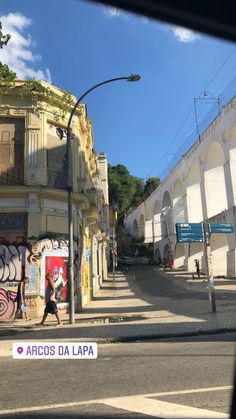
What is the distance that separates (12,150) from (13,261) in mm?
4516

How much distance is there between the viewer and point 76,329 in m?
14.3

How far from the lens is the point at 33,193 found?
18.2m

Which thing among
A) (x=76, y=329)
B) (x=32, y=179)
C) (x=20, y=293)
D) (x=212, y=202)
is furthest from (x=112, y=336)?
(x=212, y=202)

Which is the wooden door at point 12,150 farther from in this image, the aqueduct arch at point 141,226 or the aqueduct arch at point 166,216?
the aqueduct arch at point 141,226

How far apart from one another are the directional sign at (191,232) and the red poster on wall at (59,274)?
5.49 meters

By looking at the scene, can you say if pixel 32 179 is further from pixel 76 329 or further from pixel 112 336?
pixel 112 336

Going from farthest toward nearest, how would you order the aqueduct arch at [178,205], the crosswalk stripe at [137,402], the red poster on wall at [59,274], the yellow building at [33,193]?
the aqueduct arch at [178,205] → the red poster on wall at [59,274] → the yellow building at [33,193] → the crosswalk stripe at [137,402]

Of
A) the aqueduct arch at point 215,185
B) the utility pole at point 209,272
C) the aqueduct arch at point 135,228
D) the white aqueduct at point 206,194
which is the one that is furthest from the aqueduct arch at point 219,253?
the aqueduct arch at point 135,228

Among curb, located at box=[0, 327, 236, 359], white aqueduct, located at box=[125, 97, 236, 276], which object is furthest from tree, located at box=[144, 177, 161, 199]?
curb, located at box=[0, 327, 236, 359]

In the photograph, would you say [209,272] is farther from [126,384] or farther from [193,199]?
[193,199]

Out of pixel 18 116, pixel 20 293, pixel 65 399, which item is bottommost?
pixel 65 399

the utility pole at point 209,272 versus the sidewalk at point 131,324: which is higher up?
the utility pole at point 209,272

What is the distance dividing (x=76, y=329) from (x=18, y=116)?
9.31 metres

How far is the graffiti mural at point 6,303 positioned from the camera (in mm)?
17594
